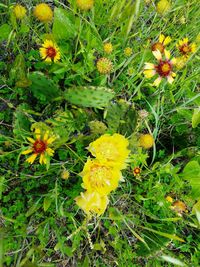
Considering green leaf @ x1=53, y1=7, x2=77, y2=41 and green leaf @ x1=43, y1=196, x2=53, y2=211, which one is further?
green leaf @ x1=53, y1=7, x2=77, y2=41

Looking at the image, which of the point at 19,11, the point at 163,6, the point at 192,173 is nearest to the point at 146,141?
the point at 192,173

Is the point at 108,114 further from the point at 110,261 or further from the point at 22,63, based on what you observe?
A: the point at 110,261

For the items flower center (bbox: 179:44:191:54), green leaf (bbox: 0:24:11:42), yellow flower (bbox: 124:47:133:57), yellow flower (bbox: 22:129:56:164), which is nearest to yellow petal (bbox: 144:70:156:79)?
yellow flower (bbox: 124:47:133:57)

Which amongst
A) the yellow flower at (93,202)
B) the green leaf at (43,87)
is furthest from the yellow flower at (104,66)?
the yellow flower at (93,202)

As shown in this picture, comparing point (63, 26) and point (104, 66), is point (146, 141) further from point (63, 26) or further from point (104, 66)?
point (63, 26)

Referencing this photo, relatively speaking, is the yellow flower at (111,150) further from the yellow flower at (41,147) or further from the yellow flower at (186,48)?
the yellow flower at (186,48)

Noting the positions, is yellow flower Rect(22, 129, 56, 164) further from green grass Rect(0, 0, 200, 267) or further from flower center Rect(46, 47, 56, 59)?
flower center Rect(46, 47, 56, 59)

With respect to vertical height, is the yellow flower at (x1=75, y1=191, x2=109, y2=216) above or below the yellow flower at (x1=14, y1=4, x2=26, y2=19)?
below
